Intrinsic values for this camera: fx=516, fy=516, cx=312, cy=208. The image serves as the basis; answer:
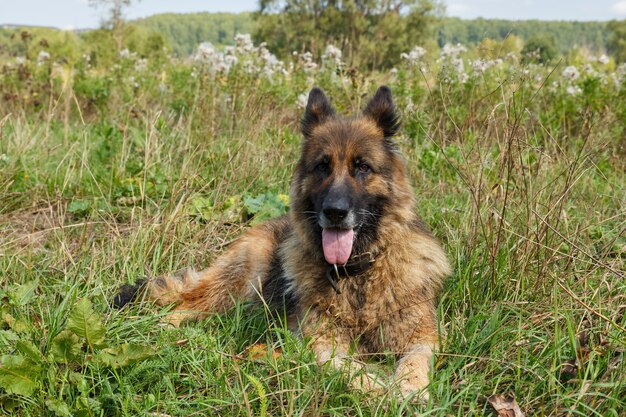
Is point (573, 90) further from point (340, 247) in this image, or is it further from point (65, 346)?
point (65, 346)

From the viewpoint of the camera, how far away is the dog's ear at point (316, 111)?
3395mm

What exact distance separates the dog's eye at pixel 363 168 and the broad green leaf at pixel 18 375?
190 centimetres

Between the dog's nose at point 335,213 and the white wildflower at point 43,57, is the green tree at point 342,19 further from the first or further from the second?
the dog's nose at point 335,213

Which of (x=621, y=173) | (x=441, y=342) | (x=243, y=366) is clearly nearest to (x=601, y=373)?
(x=441, y=342)

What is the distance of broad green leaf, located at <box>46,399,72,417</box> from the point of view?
2.10 m

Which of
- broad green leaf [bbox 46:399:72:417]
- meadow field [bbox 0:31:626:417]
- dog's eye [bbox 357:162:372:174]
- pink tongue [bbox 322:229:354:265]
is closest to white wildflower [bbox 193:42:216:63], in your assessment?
meadow field [bbox 0:31:626:417]

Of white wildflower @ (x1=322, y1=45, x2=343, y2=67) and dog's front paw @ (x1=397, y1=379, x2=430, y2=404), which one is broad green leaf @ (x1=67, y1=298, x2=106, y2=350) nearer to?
dog's front paw @ (x1=397, y1=379, x2=430, y2=404)

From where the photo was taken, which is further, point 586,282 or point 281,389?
point 586,282

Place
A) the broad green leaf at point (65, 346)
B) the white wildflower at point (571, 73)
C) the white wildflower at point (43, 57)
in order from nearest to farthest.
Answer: the broad green leaf at point (65, 346), the white wildflower at point (571, 73), the white wildflower at point (43, 57)

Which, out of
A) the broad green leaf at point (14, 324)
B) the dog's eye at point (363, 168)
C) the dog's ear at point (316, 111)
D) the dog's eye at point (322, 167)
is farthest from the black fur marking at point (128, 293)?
the dog's eye at point (363, 168)

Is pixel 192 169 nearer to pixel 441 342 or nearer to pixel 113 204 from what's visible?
pixel 113 204

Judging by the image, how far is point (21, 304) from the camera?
2.65 meters

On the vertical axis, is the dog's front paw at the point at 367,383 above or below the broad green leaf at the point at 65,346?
below

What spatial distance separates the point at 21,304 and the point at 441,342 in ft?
7.01
